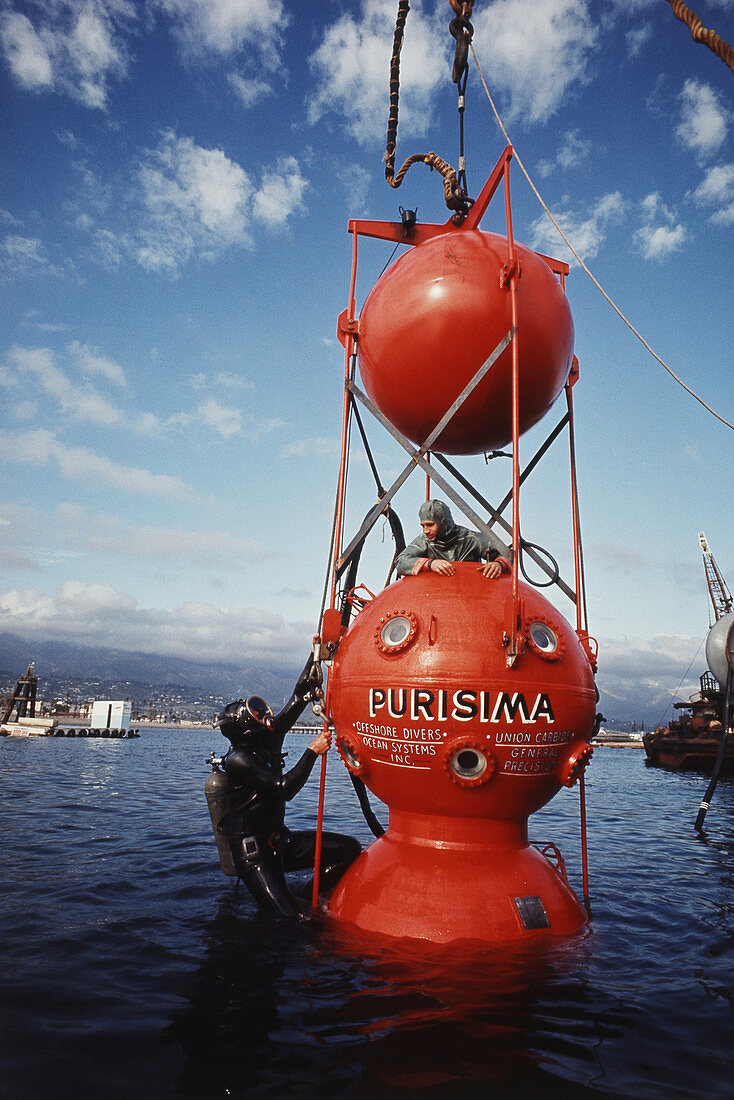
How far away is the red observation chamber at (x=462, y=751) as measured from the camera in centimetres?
503

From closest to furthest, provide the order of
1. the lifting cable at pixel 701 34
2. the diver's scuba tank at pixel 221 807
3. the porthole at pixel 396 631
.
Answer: the lifting cable at pixel 701 34 → the porthole at pixel 396 631 → the diver's scuba tank at pixel 221 807

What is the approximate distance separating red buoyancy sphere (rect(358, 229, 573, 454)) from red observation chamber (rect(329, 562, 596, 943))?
181cm

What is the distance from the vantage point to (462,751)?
5.06 meters

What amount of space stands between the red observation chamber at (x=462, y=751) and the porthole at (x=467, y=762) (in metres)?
0.01

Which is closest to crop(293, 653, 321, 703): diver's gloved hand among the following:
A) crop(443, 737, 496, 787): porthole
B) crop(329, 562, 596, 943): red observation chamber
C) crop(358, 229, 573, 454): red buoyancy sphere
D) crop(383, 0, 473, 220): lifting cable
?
crop(329, 562, 596, 943): red observation chamber

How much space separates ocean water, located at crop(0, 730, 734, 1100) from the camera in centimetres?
334

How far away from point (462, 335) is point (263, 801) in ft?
16.3

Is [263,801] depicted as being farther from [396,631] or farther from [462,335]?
[462,335]

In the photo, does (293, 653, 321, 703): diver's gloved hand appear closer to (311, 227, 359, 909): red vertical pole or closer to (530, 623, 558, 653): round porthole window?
(311, 227, 359, 909): red vertical pole

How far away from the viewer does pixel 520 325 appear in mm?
5883

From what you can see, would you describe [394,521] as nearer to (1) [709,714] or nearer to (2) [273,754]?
(2) [273,754]

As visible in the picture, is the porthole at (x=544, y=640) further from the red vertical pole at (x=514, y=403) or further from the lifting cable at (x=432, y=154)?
the lifting cable at (x=432, y=154)

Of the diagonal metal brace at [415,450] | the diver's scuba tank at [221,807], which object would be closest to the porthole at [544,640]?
the diagonal metal brace at [415,450]

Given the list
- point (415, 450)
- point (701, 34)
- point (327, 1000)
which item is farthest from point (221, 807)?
point (701, 34)
